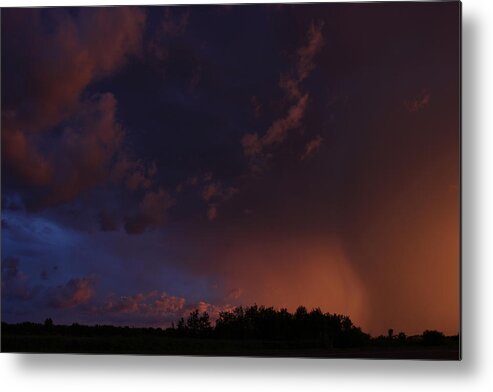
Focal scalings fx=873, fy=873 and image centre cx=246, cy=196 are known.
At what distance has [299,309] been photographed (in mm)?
3582

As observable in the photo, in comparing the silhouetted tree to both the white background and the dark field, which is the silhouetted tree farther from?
the white background

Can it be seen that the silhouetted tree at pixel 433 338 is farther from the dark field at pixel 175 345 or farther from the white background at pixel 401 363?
the white background at pixel 401 363

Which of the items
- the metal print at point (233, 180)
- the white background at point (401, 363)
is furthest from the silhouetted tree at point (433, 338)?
the white background at point (401, 363)

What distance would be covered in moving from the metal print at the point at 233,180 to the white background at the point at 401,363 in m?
0.09

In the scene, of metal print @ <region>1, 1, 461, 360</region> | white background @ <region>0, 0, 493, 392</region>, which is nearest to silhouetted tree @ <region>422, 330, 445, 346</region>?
metal print @ <region>1, 1, 461, 360</region>

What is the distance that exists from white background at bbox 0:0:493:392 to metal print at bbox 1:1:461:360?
9cm

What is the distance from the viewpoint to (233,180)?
3.64 metres

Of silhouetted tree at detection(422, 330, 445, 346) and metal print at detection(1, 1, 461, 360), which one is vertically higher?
metal print at detection(1, 1, 461, 360)

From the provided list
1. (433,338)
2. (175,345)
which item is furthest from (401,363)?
(175,345)

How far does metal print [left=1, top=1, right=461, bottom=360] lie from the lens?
355cm

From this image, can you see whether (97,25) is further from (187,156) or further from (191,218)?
(191,218)

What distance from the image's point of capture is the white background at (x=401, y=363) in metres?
3.55

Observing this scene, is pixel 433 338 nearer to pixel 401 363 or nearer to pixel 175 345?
pixel 401 363

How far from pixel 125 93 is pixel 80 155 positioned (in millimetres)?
323
